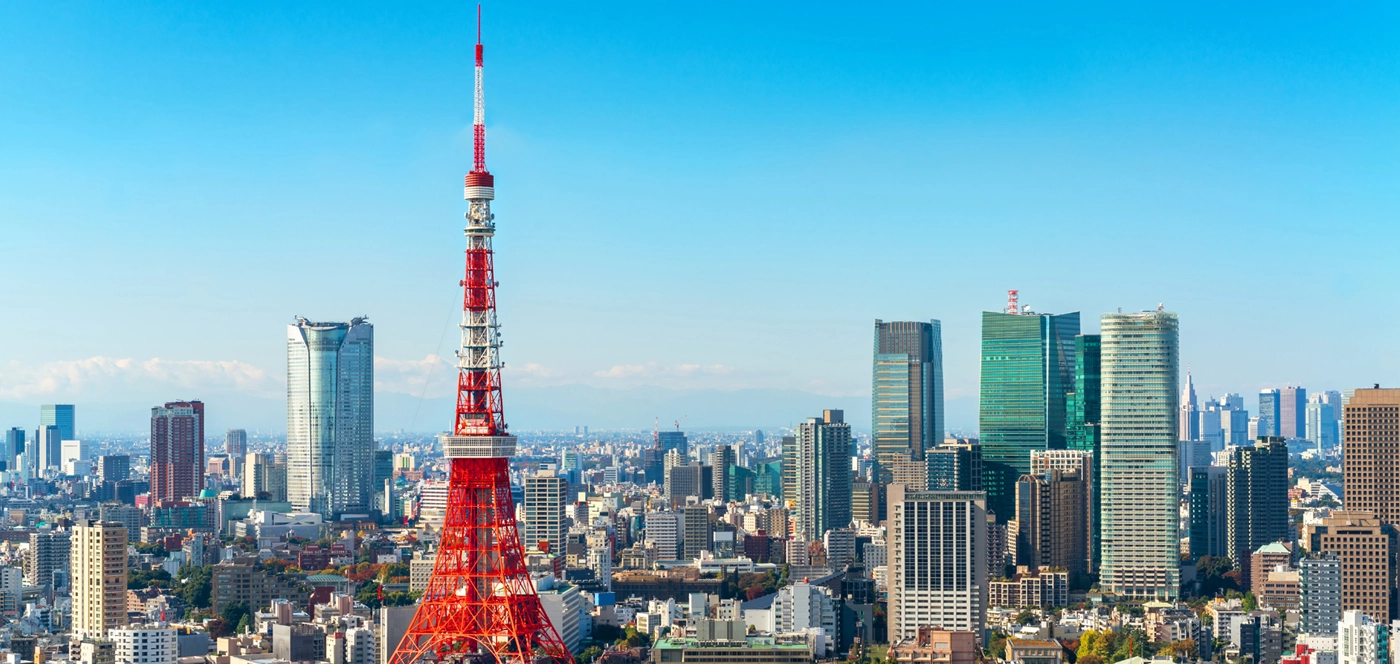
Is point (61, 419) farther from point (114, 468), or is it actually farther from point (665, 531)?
point (665, 531)

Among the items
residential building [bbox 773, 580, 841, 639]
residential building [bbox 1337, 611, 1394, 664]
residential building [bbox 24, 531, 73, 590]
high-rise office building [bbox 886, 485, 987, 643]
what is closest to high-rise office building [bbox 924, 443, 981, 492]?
high-rise office building [bbox 886, 485, 987, 643]

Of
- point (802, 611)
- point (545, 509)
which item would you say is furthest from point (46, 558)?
point (802, 611)

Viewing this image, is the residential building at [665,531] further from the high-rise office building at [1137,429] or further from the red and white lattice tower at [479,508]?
the red and white lattice tower at [479,508]

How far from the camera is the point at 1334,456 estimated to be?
7325cm

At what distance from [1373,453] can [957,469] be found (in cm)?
1083

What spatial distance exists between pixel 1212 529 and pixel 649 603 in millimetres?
17237

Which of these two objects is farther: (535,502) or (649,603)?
(535,502)

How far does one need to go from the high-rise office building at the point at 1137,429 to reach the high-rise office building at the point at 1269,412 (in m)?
47.7

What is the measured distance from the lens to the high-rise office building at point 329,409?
223 ft

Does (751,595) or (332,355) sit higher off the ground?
(332,355)

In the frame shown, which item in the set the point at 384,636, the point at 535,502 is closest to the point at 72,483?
the point at 535,502

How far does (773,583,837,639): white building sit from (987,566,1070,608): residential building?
6264 millimetres

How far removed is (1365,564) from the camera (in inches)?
1139

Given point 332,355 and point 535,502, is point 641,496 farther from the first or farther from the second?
point 535,502
